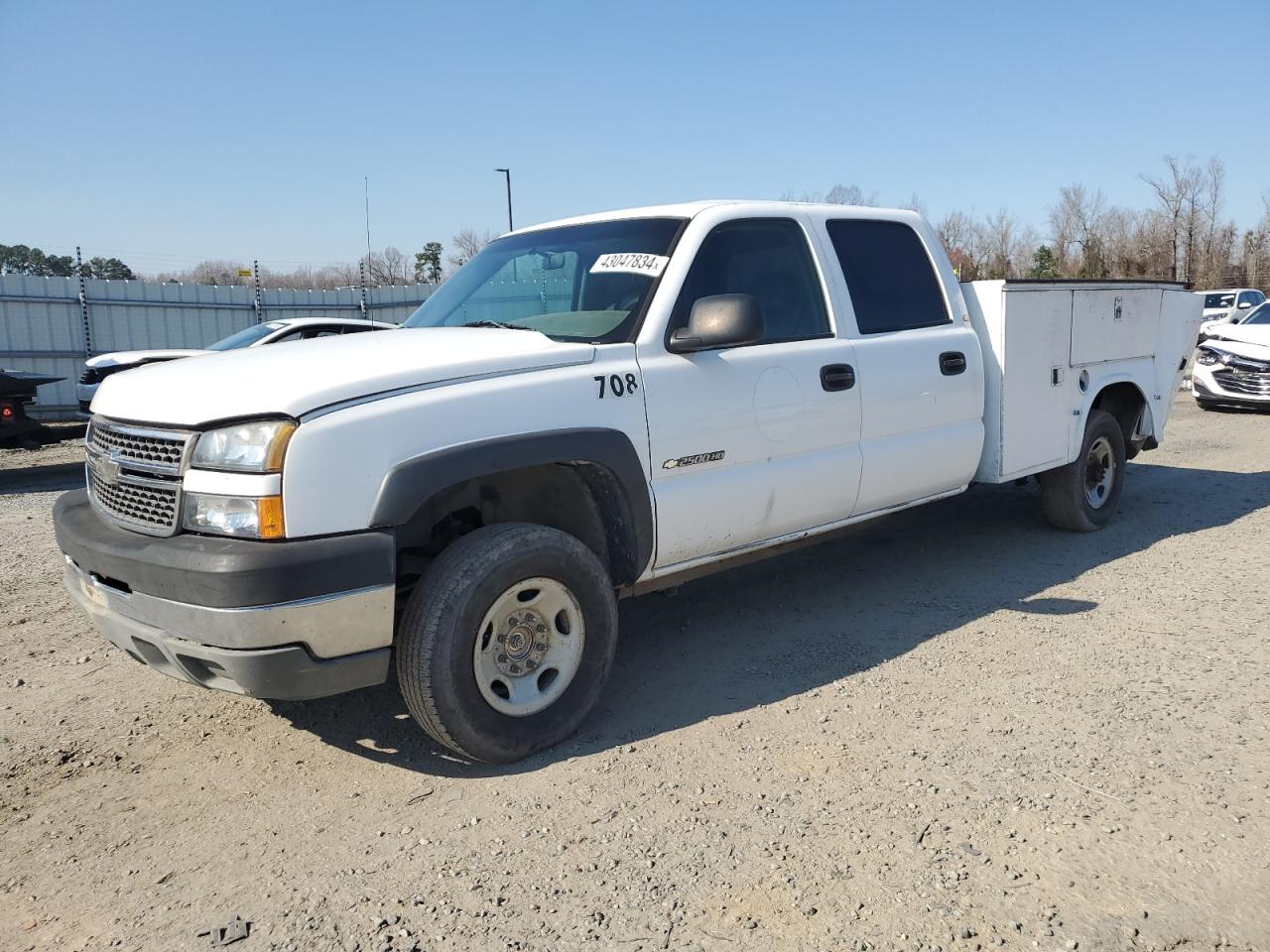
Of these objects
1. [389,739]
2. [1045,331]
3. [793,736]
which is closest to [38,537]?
[389,739]

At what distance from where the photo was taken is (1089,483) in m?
6.55

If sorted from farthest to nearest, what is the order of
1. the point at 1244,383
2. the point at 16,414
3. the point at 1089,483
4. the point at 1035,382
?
the point at 1244,383
the point at 16,414
the point at 1089,483
the point at 1035,382

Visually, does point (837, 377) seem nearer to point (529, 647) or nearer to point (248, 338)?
point (529, 647)

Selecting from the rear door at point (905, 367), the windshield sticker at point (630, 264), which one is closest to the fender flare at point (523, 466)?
the windshield sticker at point (630, 264)

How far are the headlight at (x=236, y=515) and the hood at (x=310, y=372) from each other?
0.84 ft

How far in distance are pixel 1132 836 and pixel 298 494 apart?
2704 millimetres

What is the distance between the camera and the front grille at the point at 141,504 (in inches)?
123

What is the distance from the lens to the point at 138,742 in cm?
365

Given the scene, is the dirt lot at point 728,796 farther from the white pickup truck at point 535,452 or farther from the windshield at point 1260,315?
the windshield at point 1260,315

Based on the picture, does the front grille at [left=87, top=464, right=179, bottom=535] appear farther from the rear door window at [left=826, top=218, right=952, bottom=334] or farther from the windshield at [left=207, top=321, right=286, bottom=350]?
the windshield at [left=207, top=321, right=286, bottom=350]

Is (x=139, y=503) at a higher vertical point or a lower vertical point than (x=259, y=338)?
lower

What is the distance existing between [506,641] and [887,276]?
9.31ft

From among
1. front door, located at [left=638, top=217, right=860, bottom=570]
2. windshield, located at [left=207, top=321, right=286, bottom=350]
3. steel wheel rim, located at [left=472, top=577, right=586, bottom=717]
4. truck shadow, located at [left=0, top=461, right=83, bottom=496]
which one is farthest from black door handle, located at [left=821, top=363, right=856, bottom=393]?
windshield, located at [left=207, top=321, right=286, bottom=350]

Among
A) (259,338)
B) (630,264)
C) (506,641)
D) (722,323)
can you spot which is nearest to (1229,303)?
(259,338)
